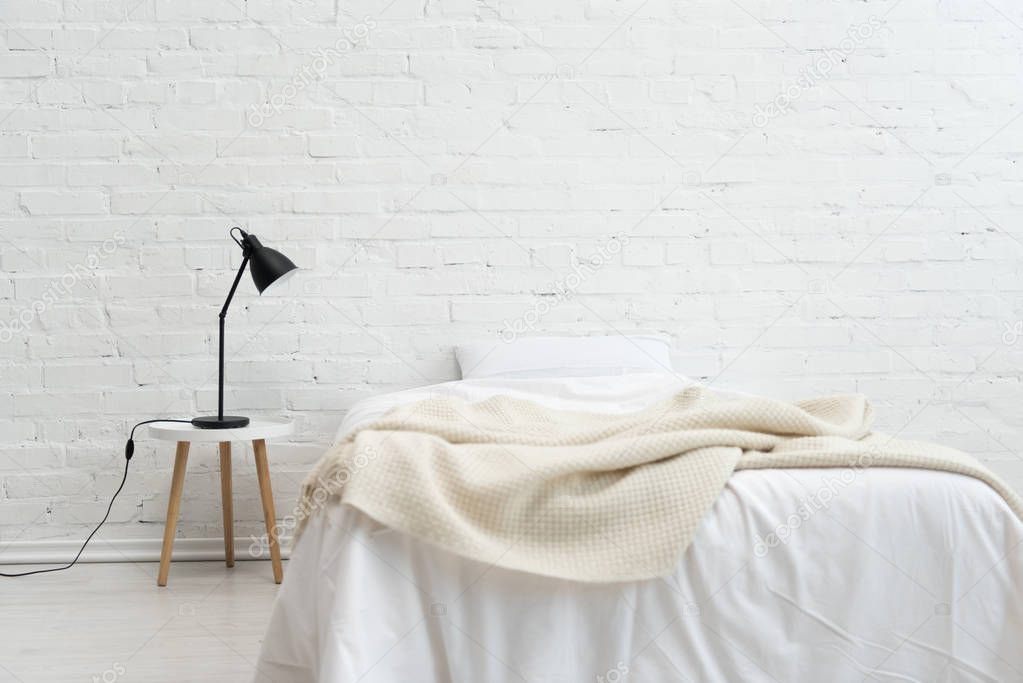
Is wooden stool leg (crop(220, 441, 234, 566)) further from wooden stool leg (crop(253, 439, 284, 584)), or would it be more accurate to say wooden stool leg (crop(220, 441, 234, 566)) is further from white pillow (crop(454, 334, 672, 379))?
white pillow (crop(454, 334, 672, 379))

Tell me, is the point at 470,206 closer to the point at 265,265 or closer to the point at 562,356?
the point at 562,356

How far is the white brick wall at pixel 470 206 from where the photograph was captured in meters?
2.94

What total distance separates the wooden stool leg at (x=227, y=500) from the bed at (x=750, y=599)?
4.49 ft

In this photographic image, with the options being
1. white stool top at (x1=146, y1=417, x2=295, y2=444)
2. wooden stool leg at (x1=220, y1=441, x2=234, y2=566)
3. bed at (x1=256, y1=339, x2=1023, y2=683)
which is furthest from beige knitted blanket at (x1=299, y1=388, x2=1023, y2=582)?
wooden stool leg at (x1=220, y1=441, x2=234, y2=566)

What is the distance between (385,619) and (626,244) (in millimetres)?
1874

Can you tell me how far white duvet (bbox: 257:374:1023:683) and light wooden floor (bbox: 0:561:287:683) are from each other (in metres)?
0.65

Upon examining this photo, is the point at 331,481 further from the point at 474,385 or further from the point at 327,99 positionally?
the point at 327,99

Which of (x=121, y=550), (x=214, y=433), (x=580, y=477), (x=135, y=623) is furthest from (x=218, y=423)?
(x=580, y=477)

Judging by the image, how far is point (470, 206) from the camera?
301 centimetres

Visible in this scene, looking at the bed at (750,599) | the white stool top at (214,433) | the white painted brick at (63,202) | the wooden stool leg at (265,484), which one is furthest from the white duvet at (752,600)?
the white painted brick at (63,202)

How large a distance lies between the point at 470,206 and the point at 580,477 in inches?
65.2

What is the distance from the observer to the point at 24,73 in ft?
9.59

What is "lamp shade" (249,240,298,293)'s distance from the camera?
2621 mm

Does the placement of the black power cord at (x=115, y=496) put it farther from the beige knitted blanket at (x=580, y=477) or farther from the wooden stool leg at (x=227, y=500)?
the beige knitted blanket at (x=580, y=477)
